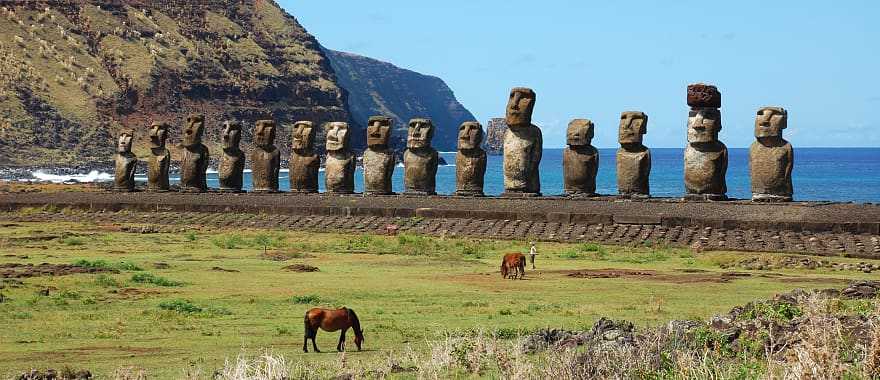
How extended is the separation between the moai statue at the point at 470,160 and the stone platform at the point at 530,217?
1.01 metres

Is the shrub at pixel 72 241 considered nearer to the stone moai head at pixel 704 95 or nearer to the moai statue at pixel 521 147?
the moai statue at pixel 521 147

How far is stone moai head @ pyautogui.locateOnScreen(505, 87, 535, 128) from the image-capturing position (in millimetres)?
32688

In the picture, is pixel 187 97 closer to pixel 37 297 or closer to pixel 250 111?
pixel 250 111

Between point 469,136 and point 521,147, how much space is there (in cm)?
145

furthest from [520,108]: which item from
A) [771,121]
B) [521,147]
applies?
[771,121]

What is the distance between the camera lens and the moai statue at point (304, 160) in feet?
119

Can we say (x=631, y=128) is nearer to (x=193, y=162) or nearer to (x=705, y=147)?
(x=705, y=147)

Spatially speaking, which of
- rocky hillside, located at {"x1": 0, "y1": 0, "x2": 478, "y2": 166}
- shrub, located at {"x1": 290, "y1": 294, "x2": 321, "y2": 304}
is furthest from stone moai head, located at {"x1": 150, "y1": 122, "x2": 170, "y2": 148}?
rocky hillside, located at {"x1": 0, "y1": 0, "x2": 478, "y2": 166}

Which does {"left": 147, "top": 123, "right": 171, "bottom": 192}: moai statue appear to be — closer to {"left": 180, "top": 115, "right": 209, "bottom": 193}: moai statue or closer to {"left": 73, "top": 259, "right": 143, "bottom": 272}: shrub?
{"left": 180, "top": 115, "right": 209, "bottom": 193}: moai statue

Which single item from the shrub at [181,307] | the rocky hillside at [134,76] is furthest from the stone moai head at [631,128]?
the rocky hillside at [134,76]

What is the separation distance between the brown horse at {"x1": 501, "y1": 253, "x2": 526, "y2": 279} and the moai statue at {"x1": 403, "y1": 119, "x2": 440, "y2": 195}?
41.9 feet

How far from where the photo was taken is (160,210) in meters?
36.2

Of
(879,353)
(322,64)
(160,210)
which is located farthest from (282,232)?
(322,64)

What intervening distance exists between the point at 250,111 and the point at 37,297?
91.3 metres
